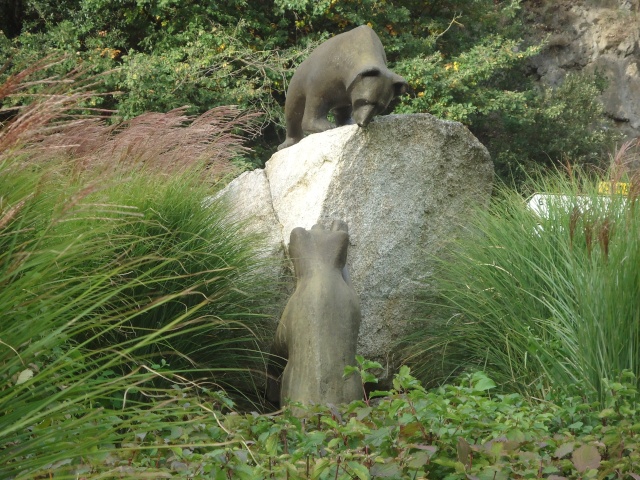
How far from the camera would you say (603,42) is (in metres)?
14.8

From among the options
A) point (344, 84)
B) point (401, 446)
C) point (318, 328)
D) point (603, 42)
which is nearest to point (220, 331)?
point (318, 328)

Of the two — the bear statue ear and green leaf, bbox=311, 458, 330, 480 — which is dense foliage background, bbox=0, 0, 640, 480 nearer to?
green leaf, bbox=311, 458, 330, 480

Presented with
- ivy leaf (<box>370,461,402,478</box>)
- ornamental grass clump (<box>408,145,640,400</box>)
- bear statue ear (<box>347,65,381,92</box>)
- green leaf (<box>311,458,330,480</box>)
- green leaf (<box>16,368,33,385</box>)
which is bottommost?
ornamental grass clump (<box>408,145,640,400</box>)

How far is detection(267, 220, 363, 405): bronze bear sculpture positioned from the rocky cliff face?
40.1 ft

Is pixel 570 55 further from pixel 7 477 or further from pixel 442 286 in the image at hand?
pixel 7 477

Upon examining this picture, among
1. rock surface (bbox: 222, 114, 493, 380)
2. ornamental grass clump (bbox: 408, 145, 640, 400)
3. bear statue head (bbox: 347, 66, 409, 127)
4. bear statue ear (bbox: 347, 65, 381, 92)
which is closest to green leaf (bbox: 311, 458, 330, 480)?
ornamental grass clump (bbox: 408, 145, 640, 400)

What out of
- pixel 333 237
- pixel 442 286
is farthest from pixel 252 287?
pixel 442 286

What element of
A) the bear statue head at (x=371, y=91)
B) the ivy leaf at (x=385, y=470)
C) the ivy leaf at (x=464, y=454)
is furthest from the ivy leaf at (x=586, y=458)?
the bear statue head at (x=371, y=91)

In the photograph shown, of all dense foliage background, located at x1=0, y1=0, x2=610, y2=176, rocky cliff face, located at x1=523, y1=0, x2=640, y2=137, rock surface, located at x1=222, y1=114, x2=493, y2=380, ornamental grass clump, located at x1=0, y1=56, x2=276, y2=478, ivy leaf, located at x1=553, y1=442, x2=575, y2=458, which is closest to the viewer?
ivy leaf, located at x1=553, y1=442, x2=575, y2=458

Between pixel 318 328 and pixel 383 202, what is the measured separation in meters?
0.96

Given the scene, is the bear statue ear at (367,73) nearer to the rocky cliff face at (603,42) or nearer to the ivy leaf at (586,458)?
the ivy leaf at (586,458)

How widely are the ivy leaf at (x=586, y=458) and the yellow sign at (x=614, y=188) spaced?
1.81 m

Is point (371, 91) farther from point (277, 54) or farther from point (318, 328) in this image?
point (277, 54)

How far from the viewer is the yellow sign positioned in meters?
3.66
